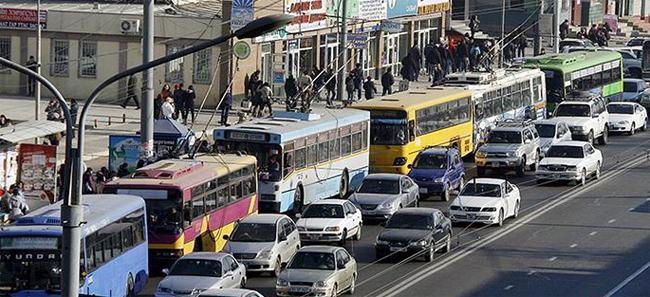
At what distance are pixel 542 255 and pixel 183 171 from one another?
895cm

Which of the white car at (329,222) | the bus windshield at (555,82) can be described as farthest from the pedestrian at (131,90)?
the white car at (329,222)

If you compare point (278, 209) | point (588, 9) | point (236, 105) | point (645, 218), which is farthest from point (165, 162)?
point (588, 9)

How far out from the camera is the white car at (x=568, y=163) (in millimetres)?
47062

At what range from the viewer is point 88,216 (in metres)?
28.7

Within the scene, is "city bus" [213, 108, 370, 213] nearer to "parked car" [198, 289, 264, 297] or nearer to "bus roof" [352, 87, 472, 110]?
"bus roof" [352, 87, 472, 110]

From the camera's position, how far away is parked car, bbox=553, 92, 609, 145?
55.4m

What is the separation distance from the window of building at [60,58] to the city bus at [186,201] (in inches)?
970

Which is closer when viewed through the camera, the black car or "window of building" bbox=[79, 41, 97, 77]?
the black car

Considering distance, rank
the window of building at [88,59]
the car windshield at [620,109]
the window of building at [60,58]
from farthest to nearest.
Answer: the car windshield at [620,109], the window of building at [60,58], the window of building at [88,59]

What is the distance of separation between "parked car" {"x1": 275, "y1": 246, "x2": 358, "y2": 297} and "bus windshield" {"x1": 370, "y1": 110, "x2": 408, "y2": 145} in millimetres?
15104

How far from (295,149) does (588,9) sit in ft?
233

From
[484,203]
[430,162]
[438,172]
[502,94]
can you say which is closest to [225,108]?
[502,94]

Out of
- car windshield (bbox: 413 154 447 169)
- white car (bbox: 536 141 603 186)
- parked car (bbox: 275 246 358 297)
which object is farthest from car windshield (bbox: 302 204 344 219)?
white car (bbox: 536 141 603 186)

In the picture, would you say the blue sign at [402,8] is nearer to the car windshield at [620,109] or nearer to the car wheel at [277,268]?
the car windshield at [620,109]
